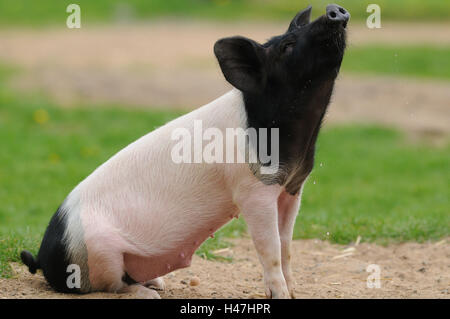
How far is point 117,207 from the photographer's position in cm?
454

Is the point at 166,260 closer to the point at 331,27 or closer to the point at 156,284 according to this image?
the point at 156,284

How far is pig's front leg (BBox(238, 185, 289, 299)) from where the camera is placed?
4.27 meters

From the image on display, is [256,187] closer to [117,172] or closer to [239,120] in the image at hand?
[239,120]

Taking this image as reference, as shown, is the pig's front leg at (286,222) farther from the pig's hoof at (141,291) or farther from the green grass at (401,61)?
the green grass at (401,61)

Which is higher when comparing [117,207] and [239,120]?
[239,120]

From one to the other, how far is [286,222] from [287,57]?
1028 millimetres

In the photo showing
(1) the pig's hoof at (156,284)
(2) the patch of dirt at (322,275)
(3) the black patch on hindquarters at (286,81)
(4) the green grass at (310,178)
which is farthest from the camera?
(4) the green grass at (310,178)

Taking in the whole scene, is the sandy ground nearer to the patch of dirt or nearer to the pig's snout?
the patch of dirt

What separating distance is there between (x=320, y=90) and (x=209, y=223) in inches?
40.0

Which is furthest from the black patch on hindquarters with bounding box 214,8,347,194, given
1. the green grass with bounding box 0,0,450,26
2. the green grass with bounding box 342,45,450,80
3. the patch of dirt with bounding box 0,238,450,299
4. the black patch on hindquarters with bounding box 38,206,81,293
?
the green grass with bounding box 0,0,450,26

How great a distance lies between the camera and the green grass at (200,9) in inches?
925

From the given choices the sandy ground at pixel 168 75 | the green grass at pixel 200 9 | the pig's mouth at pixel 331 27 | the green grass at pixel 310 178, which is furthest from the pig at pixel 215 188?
the green grass at pixel 200 9

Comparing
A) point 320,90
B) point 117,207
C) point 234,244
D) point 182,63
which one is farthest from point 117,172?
point 182,63

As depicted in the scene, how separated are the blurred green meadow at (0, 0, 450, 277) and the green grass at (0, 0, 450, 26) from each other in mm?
6692
